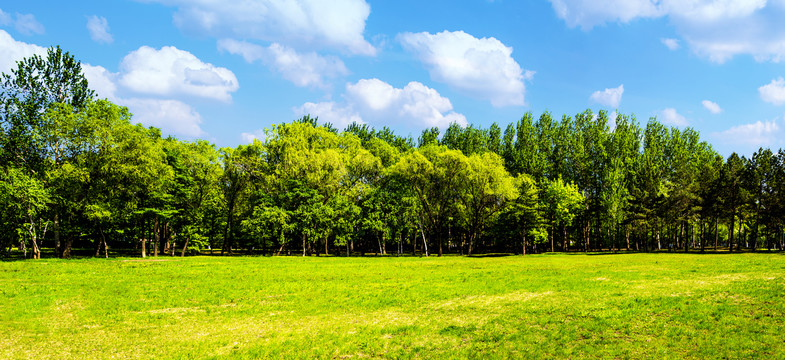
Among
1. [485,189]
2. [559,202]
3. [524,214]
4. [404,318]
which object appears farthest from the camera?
[559,202]

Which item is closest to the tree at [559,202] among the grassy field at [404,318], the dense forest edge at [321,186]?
the dense forest edge at [321,186]

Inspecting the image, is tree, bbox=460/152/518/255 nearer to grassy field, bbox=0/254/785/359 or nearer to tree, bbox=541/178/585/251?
tree, bbox=541/178/585/251

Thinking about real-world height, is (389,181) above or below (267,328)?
above

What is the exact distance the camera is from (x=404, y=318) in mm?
18281

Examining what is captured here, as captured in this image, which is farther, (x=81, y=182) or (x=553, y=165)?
(x=553, y=165)

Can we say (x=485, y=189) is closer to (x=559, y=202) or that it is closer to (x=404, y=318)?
(x=559, y=202)

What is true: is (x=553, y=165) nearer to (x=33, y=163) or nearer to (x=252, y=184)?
(x=252, y=184)

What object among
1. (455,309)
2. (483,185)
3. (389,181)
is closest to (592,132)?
(483,185)

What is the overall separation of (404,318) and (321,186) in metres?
52.4

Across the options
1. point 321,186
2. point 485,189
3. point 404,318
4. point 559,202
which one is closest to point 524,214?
point 485,189

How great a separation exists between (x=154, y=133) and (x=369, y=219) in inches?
1458

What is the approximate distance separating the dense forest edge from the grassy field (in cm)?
2403

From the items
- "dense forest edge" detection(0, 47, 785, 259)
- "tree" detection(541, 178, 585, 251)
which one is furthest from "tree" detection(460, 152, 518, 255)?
"tree" detection(541, 178, 585, 251)

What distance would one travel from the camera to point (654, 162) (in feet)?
294
